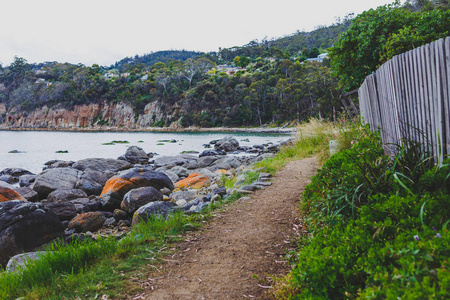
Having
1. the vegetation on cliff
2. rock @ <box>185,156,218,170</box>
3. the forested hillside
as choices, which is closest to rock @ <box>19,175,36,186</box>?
rock @ <box>185,156,218,170</box>

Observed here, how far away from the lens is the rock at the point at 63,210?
8005 millimetres

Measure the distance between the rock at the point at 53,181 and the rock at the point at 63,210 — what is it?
3.72m

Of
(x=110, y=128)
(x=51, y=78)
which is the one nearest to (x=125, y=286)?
(x=110, y=128)

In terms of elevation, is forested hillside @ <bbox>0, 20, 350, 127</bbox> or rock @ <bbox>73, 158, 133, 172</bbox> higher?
forested hillside @ <bbox>0, 20, 350, 127</bbox>

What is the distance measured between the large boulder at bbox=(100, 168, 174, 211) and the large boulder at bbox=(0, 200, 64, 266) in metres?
2.60

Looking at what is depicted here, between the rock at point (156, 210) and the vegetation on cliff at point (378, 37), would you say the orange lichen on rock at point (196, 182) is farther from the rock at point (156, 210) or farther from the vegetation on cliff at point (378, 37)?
the vegetation on cliff at point (378, 37)

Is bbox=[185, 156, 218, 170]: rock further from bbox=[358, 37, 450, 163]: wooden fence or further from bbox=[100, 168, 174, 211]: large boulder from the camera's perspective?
bbox=[358, 37, 450, 163]: wooden fence

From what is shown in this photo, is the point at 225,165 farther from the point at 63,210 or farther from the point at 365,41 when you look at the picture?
the point at 63,210

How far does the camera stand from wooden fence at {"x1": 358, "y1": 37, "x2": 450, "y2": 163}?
2689 mm

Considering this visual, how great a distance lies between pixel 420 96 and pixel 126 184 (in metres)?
8.44

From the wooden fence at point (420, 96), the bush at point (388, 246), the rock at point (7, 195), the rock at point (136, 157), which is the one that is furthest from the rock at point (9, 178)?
the wooden fence at point (420, 96)

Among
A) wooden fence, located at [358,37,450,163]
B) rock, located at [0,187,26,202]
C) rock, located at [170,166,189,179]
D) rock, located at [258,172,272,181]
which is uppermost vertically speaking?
wooden fence, located at [358,37,450,163]

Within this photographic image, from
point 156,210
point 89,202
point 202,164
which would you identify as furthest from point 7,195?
point 202,164

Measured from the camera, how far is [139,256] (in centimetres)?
370
